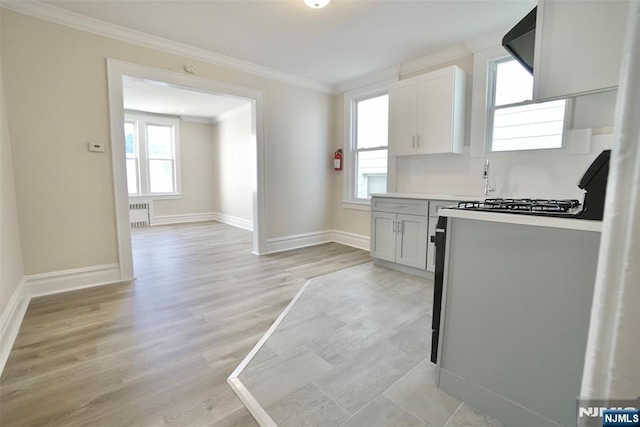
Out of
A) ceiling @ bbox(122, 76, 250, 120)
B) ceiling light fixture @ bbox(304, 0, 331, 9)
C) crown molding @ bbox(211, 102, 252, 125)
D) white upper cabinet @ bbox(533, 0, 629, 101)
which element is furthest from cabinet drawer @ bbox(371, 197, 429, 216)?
crown molding @ bbox(211, 102, 252, 125)

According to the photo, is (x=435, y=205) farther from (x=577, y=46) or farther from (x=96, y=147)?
(x=96, y=147)

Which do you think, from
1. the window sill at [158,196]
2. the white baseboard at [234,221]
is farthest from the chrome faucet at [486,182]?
the window sill at [158,196]

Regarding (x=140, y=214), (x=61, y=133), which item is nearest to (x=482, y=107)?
(x=61, y=133)

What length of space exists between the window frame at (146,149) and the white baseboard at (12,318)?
4.54 meters

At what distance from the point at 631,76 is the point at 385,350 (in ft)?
5.89

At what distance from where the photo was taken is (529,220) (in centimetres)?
118

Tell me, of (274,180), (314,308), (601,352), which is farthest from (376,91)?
(601,352)

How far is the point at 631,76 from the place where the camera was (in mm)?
664

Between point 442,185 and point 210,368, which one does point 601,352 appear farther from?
point 442,185

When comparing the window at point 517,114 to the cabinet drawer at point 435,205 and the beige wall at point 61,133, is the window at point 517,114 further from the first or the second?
the beige wall at point 61,133

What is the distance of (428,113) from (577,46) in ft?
7.17

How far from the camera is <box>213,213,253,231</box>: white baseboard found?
646 cm

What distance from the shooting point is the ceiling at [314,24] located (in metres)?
2.57

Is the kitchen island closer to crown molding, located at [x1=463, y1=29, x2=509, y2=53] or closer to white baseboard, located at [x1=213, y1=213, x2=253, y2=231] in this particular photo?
crown molding, located at [x1=463, y1=29, x2=509, y2=53]
